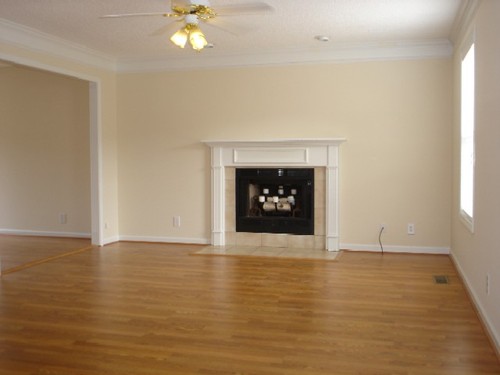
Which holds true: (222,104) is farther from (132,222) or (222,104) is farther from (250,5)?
(250,5)

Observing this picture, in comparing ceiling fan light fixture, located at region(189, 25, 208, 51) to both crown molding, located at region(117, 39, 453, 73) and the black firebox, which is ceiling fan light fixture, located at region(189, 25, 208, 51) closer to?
crown molding, located at region(117, 39, 453, 73)

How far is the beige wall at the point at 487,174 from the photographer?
3311mm

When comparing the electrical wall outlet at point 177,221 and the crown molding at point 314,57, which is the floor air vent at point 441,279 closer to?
the crown molding at point 314,57

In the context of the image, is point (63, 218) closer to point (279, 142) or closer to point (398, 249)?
point (279, 142)

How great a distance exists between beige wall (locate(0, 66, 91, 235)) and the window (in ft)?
16.0

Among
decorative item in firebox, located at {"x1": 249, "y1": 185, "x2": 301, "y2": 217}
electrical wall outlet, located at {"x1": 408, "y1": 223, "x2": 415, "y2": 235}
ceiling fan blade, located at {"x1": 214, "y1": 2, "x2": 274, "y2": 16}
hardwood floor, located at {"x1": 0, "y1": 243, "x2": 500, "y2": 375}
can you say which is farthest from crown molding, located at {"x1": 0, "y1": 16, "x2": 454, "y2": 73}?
ceiling fan blade, located at {"x1": 214, "y1": 2, "x2": 274, "y2": 16}

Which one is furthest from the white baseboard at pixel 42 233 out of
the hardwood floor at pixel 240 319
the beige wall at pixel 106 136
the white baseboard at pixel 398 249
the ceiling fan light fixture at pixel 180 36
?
the ceiling fan light fixture at pixel 180 36

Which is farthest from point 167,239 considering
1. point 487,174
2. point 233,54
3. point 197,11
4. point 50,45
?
point 487,174

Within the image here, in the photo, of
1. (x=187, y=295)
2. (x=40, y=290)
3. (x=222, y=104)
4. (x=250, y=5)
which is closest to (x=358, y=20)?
(x=250, y=5)

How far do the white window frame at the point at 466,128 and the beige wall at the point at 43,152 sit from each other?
4.87 m

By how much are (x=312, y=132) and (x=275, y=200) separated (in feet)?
3.30

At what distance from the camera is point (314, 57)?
665 centimetres

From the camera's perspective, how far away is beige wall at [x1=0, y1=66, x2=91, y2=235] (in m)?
7.76

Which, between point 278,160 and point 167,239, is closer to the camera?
point 278,160
